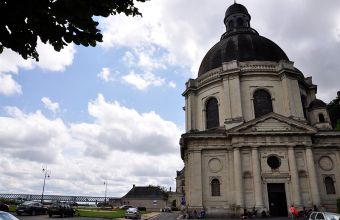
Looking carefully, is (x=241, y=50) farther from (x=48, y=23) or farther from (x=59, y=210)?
(x=48, y=23)

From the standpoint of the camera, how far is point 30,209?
28828 millimetres

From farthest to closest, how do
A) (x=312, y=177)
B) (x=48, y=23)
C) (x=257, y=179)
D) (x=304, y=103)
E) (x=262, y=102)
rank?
(x=304, y=103) → (x=262, y=102) → (x=257, y=179) → (x=312, y=177) → (x=48, y=23)

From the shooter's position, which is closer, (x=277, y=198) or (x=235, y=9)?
(x=277, y=198)

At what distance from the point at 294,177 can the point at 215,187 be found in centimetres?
749

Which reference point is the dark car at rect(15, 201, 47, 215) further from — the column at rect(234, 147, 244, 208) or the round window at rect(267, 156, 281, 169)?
the round window at rect(267, 156, 281, 169)

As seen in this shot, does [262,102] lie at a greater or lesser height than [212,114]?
greater

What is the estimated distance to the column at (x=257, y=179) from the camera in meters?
30.3

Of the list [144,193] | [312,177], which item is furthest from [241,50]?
[144,193]

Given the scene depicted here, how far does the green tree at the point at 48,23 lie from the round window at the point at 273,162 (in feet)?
99.9

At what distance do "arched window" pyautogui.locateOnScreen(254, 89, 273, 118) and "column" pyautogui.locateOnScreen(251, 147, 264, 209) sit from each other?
6.18 m

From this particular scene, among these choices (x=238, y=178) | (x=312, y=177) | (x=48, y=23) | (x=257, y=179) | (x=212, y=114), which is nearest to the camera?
(x=48, y=23)

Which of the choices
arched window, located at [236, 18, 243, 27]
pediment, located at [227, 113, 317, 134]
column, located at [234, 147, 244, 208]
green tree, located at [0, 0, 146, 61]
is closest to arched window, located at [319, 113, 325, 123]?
pediment, located at [227, 113, 317, 134]

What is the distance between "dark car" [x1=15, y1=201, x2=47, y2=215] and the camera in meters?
27.9

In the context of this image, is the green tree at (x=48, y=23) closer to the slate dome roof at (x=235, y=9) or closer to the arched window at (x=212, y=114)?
the arched window at (x=212, y=114)
